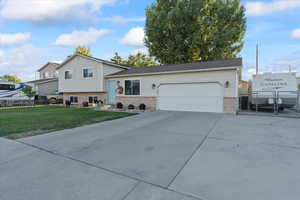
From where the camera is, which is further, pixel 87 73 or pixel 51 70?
pixel 51 70

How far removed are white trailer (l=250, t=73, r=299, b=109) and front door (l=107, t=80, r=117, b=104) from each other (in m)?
11.1

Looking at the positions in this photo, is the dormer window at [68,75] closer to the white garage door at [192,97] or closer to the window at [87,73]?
the window at [87,73]

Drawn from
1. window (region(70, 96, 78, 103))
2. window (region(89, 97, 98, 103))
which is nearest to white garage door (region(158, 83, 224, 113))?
window (region(89, 97, 98, 103))

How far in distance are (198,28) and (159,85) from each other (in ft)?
37.8

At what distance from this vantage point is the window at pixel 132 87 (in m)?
13.1

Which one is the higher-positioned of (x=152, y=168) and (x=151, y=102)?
(x=151, y=102)

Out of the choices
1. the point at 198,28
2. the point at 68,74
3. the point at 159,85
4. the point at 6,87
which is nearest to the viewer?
the point at 159,85

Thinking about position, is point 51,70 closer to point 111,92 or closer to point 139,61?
point 139,61

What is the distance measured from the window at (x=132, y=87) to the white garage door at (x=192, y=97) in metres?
2.12

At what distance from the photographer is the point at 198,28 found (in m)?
18.9

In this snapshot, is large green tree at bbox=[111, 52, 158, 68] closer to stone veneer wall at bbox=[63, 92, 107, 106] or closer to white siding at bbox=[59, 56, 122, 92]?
white siding at bbox=[59, 56, 122, 92]

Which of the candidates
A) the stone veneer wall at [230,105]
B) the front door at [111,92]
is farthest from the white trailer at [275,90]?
the front door at [111,92]

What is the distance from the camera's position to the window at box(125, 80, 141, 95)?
13.1 metres

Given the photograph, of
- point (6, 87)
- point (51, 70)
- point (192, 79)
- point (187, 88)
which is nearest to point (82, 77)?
point (187, 88)
